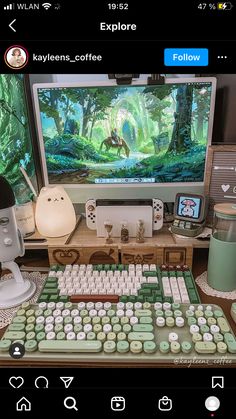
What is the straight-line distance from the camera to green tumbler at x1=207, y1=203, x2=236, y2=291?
0.79 metres

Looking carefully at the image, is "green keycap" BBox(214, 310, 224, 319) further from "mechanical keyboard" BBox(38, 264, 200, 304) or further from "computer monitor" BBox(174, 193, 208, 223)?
"computer monitor" BBox(174, 193, 208, 223)

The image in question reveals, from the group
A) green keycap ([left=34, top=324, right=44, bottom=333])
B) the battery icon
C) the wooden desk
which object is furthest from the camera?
the wooden desk

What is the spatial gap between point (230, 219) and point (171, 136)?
0.35 meters

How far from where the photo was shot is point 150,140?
3.25 feet

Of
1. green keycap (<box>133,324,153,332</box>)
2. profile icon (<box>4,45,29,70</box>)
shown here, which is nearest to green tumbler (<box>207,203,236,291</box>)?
green keycap (<box>133,324,153,332</box>)

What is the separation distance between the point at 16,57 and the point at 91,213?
0.50 m

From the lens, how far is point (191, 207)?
0.92 metres

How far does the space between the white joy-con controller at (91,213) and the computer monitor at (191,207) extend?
0.86ft

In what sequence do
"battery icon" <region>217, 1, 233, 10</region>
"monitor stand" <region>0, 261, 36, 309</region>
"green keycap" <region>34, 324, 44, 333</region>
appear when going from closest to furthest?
"battery icon" <region>217, 1, 233, 10</region>
"green keycap" <region>34, 324, 44, 333</region>
"monitor stand" <region>0, 261, 36, 309</region>

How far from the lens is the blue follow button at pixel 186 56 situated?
597mm
